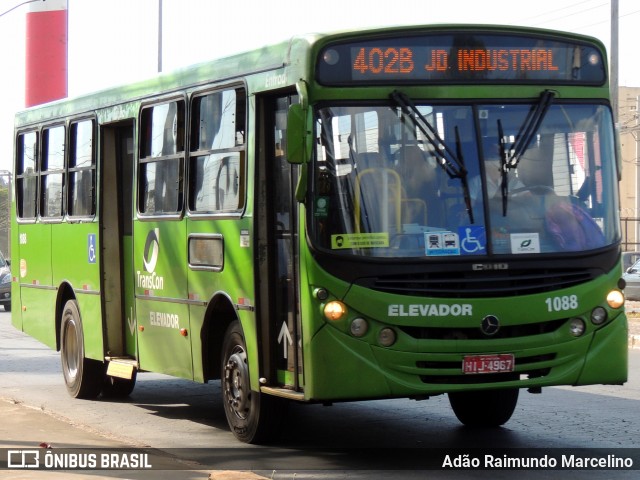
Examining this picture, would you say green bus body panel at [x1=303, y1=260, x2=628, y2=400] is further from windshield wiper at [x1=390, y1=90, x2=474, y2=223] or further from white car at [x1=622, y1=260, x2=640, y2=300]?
white car at [x1=622, y1=260, x2=640, y2=300]

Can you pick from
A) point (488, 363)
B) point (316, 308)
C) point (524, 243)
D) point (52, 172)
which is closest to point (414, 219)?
point (524, 243)

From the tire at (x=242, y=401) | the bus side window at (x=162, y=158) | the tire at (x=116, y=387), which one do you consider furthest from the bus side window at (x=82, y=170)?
the tire at (x=242, y=401)

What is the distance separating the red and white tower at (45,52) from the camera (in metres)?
47.1

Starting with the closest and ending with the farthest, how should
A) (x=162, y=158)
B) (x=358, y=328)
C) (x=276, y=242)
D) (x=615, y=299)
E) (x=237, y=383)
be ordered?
1. (x=358, y=328)
2. (x=615, y=299)
3. (x=276, y=242)
4. (x=237, y=383)
5. (x=162, y=158)

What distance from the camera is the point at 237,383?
415 inches

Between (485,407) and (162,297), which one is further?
(162,297)

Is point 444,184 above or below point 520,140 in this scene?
below

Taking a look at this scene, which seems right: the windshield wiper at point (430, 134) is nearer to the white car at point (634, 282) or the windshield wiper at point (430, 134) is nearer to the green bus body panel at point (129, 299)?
the green bus body panel at point (129, 299)

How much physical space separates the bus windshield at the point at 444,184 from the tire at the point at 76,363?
565 cm

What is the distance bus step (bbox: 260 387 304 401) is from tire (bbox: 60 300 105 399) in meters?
4.70

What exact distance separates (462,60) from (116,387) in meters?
6.42

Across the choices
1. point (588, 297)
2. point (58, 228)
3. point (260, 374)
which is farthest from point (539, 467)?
point (58, 228)

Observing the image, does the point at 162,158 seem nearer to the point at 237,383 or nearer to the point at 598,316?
the point at 237,383

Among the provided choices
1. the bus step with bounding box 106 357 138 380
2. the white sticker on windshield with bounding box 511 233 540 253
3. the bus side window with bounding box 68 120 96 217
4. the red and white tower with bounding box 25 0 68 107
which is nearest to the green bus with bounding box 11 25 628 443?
the white sticker on windshield with bounding box 511 233 540 253
